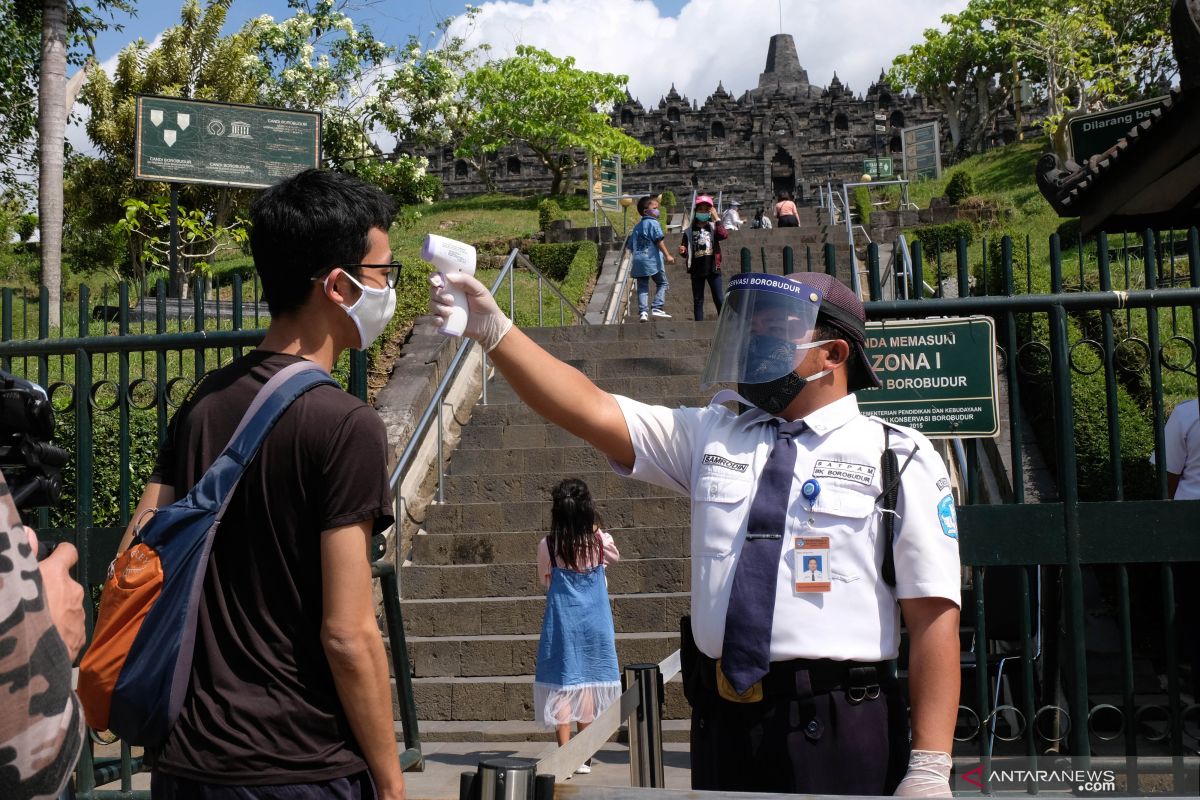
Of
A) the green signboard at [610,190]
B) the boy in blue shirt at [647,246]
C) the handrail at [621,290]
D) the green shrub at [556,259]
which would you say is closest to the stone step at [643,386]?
the boy in blue shirt at [647,246]

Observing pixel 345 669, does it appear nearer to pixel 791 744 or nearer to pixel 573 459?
pixel 791 744

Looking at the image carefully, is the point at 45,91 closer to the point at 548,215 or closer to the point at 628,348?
the point at 628,348

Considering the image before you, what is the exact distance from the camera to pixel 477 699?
751 cm

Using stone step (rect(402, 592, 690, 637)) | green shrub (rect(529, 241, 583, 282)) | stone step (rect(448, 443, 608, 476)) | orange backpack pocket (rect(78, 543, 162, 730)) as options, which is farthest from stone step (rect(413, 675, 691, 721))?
green shrub (rect(529, 241, 583, 282))

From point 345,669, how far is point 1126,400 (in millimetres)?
7312

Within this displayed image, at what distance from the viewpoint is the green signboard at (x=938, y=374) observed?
4.23 meters

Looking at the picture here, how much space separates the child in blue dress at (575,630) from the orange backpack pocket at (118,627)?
4.17 m

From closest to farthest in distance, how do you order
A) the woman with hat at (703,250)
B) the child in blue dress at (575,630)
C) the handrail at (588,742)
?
the handrail at (588,742) → the child in blue dress at (575,630) → the woman with hat at (703,250)

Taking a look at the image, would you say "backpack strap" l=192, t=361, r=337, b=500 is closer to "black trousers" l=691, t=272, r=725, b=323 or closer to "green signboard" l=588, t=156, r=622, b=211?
"black trousers" l=691, t=272, r=725, b=323

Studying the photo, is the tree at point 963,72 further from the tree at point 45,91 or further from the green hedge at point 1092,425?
the green hedge at point 1092,425

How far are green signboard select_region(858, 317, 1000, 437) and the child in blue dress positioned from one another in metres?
2.48

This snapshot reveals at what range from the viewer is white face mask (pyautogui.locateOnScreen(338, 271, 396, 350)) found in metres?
2.55

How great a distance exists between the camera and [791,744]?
2.60 meters

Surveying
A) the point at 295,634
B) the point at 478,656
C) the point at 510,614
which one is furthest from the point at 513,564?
the point at 295,634
